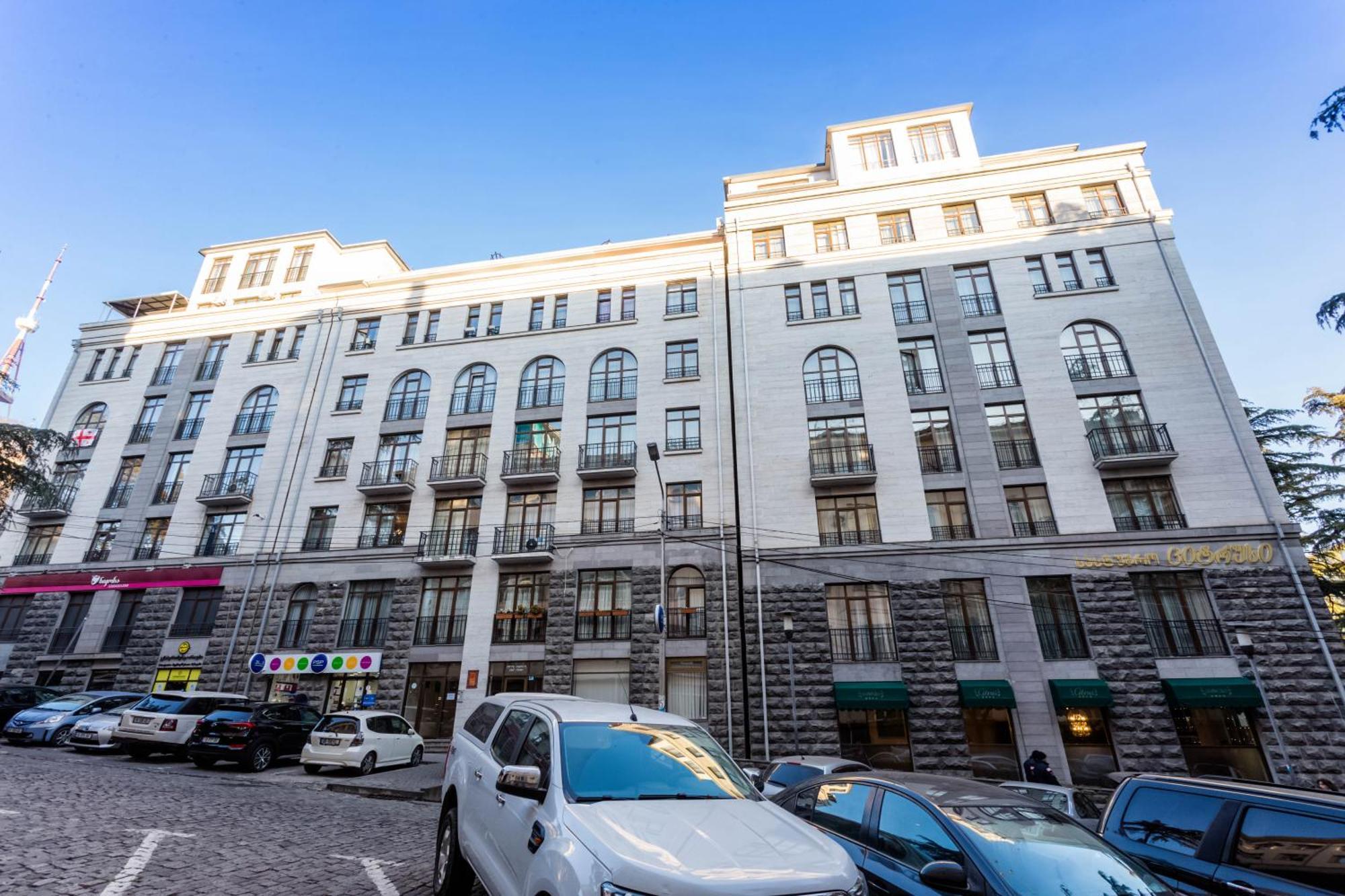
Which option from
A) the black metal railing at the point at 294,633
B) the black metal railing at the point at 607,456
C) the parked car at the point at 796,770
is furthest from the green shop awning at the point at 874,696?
the black metal railing at the point at 294,633

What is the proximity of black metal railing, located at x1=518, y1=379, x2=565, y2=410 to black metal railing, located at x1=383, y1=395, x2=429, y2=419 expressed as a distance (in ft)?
16.4

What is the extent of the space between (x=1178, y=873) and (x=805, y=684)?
15915 millimetres

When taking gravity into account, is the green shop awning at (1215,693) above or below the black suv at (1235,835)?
above

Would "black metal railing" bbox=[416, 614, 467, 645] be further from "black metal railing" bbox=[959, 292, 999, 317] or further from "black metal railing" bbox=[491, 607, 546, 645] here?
"black metal railing" bbox=[959, 292, 999, 317]

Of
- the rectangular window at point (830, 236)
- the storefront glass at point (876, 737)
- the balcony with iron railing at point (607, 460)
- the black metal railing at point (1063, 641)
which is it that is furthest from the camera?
the rectangular window at point (830, 236)

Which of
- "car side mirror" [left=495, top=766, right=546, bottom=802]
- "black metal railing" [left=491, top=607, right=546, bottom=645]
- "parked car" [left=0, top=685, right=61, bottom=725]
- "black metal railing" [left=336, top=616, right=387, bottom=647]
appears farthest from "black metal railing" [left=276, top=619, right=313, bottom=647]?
"car side mirror" [left=495, top=766, right=546, bottom=802]

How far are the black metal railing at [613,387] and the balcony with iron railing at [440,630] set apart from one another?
1130 centimetres

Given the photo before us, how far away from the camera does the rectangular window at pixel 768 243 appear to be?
95.2 ft

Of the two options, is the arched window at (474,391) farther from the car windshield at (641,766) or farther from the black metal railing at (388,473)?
the car windshield at (641,766)

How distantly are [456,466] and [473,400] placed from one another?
3.59 metres

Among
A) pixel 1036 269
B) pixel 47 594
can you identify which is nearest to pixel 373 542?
pixel 47 594

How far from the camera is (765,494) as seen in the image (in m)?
23.7

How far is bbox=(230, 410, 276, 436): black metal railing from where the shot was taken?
101ft

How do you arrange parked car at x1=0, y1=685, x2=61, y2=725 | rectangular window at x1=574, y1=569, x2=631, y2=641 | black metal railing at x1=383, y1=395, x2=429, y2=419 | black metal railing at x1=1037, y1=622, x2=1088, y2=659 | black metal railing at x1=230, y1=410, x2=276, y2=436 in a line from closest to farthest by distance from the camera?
black metal railing at x1=1037, y1=622, x2=1088, y2=659 → parked car at x1=0, y1=685, x2=61, y2=725 → rectangular window at x1=574, y1=569, x2=631, y2=641 → black metal railing at x1=383, y1=395, x2=429, y2=419 → black metal railing at x1=230, y1=410, x2=276, y2=436
